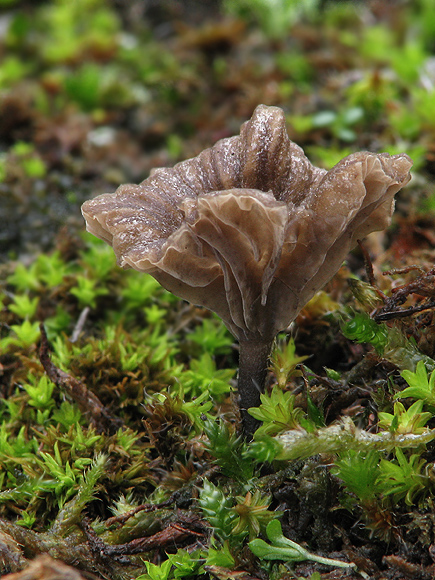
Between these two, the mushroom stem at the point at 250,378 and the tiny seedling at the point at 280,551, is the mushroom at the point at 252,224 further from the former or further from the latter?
the tiny seedling at the point at 280,551

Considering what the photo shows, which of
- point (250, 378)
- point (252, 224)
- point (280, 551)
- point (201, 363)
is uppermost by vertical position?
point (252, 224)

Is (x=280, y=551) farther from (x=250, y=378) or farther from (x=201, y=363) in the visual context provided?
(x=201, y=363)

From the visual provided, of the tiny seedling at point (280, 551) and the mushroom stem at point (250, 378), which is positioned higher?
the mushroom stem at point (250, 378)

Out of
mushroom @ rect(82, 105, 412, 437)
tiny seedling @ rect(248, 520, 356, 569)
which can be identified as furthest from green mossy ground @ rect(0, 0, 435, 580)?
mushroom @ rect(82, 105, 412, 437)

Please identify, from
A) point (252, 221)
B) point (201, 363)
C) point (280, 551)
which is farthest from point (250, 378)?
point (252, 221)

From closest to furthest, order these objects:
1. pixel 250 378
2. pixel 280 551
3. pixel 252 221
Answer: pixel 252 221 → pixel 280 551 → pixel 250 378

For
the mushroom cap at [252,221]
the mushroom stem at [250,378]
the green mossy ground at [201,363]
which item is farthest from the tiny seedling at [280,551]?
the mushroom cap at [252,221]
